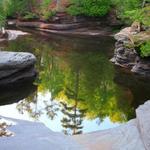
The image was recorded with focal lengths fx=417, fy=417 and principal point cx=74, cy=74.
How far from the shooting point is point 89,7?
47.0 metres

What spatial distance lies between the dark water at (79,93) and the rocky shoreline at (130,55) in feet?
2.14

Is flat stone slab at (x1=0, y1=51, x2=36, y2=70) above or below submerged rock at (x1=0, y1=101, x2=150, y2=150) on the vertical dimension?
below

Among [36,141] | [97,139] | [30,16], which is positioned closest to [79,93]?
[97,139]

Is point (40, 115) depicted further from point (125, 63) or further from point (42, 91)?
point (125, 63)

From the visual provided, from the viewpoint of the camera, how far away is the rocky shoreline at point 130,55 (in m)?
24.4

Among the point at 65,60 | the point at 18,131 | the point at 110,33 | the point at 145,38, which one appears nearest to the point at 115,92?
the point at 145,38

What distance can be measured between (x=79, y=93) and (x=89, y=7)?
90.1ft

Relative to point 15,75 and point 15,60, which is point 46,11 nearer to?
point 15,75

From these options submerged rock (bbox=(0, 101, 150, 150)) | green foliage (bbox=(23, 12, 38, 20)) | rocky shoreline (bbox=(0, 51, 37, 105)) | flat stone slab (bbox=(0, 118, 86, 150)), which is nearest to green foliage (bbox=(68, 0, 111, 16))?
green foliage (bbox=(23, 12, 38, 20))

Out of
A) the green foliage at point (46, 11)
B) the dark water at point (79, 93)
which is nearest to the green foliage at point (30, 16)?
the green foliage at point (46, 11)

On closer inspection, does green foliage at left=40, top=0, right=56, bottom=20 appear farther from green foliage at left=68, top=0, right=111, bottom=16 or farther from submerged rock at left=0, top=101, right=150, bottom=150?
submerged rock at left=0, top=101, right=150, bottom=150

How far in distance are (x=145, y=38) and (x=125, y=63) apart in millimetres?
3340

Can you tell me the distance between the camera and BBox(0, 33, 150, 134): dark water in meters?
16.5

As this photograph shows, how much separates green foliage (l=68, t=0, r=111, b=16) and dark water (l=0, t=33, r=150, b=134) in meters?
13.8
